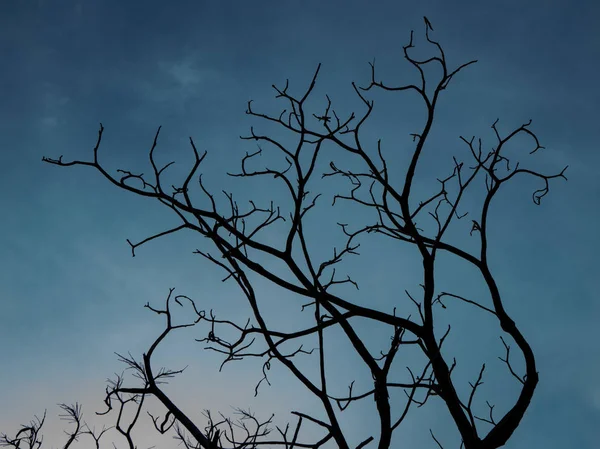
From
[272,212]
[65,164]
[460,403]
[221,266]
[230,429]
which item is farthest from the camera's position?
[230,429]

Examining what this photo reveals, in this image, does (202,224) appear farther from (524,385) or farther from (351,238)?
(524,385)

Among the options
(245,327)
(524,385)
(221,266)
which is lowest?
(524,385)

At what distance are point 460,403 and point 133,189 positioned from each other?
2644 millimetres

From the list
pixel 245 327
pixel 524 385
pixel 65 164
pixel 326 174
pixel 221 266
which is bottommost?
pixel 524 385

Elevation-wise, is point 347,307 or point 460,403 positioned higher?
point 347,307

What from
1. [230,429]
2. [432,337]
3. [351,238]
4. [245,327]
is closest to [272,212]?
[351,238]

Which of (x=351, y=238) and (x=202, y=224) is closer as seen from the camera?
(x=202, y=224)

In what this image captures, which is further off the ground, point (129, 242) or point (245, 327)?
point (129, 242)

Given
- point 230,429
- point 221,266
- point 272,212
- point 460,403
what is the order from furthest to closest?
point 230,429, point 272,212, point 221,266, point 460,403

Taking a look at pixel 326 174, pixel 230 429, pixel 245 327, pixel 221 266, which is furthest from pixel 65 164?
pixel 230 429

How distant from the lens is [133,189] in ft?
12.3

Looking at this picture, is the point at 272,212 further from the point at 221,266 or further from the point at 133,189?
the point at 133,189

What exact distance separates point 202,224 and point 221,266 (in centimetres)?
37

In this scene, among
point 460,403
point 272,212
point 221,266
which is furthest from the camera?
point 272,212
